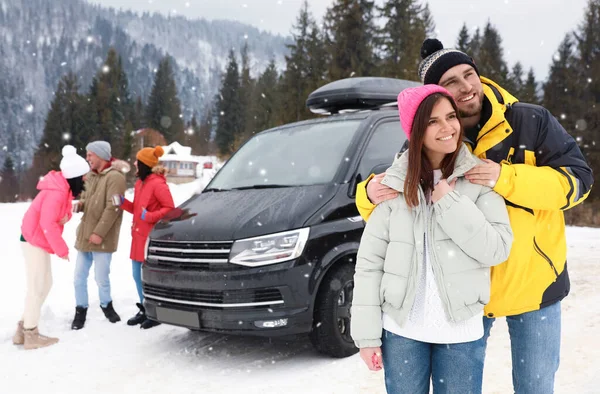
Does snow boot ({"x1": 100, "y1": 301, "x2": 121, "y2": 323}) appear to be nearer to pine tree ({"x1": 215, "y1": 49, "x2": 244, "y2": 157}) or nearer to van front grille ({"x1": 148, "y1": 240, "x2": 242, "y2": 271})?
van front grille ({"x1": 148, "y1": 240, "x2": 242, "y2": 271})

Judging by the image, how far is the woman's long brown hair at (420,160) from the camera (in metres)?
2.00

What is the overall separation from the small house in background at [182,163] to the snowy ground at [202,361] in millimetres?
64790

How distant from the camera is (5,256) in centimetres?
959

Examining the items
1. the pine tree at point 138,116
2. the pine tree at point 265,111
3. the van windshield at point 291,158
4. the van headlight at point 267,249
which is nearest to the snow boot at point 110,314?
the van windshield at point 291,158

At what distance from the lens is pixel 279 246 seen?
385cm

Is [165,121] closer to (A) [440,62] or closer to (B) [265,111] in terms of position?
(B) [265,111]

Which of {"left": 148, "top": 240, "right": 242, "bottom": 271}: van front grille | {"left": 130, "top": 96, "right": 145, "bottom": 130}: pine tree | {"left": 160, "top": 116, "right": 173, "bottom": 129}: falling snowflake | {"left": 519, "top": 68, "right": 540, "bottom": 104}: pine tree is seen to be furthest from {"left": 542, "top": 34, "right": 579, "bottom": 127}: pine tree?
{"left": 160, "top": 116, "right": 173, "bottom": 129}: falling snowflake

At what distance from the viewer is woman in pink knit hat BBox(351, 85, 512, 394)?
1970 millimetres

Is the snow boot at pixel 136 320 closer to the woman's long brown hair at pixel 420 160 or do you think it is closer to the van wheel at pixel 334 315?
the van wheel at pixel 334 315

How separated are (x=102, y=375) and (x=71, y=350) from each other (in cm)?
81

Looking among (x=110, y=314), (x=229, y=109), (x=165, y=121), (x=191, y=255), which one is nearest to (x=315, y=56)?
(x=110, y=314)

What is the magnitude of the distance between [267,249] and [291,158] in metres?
1.25

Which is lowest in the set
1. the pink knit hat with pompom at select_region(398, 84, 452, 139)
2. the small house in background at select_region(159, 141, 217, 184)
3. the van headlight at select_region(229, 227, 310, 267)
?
the small house in background at select_region(159, 141, 217, 184)

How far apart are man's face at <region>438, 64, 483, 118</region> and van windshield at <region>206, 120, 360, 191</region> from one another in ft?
7.05
